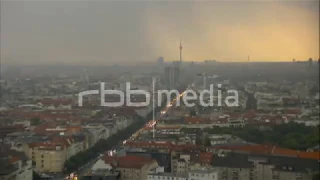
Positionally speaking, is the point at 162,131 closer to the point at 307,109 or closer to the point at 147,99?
the point at 147,99

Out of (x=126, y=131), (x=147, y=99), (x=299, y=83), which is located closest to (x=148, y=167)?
(x=126, y=131)

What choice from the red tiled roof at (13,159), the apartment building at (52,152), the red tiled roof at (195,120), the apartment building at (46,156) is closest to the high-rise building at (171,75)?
the red tiled roof at (195,120)

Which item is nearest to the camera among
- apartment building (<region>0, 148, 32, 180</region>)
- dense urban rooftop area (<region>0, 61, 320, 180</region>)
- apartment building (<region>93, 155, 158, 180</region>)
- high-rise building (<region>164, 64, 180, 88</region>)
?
apartment building (<region>0, 148, 32, 180</region>)

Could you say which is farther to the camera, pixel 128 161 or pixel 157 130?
pixel 157 130

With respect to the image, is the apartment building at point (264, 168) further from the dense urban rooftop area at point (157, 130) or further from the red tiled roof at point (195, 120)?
the red tiled roof at point (195, 120)

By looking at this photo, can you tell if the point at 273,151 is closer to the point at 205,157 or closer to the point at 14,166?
the point at 205,157

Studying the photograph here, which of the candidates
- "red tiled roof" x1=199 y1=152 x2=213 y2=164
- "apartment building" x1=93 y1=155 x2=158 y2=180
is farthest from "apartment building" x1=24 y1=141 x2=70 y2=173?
"red tiled roof" x1=199 y1=152 x2=213 y2=164

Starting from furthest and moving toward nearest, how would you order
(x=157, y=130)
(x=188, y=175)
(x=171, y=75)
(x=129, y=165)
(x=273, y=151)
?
(x=171, y=75), (x=157, y=130), (x=273, y=151), (x=129, y=165), (x=188, y=175)

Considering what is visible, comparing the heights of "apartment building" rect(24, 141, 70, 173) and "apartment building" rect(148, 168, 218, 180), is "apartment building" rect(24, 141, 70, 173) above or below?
above

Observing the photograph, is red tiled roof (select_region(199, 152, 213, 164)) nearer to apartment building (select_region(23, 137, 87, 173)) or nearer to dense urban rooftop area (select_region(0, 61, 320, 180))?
dense urban rooftop area (select_region(0, 61, 320, 180))

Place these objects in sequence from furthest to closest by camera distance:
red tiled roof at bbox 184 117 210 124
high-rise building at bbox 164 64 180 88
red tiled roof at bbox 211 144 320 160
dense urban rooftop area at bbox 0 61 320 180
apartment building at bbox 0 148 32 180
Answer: high-rise building at bbox 164 64 180 88 → red tiled roof at bbox 184 117 210 124 → red tiled roof at bbox 211 144 320 160 → dense urban rooftop area at bbox 0 61 320 180 → apartment building at bbox 0 148 32 180

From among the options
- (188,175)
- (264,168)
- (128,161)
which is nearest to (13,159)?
(128,161)
